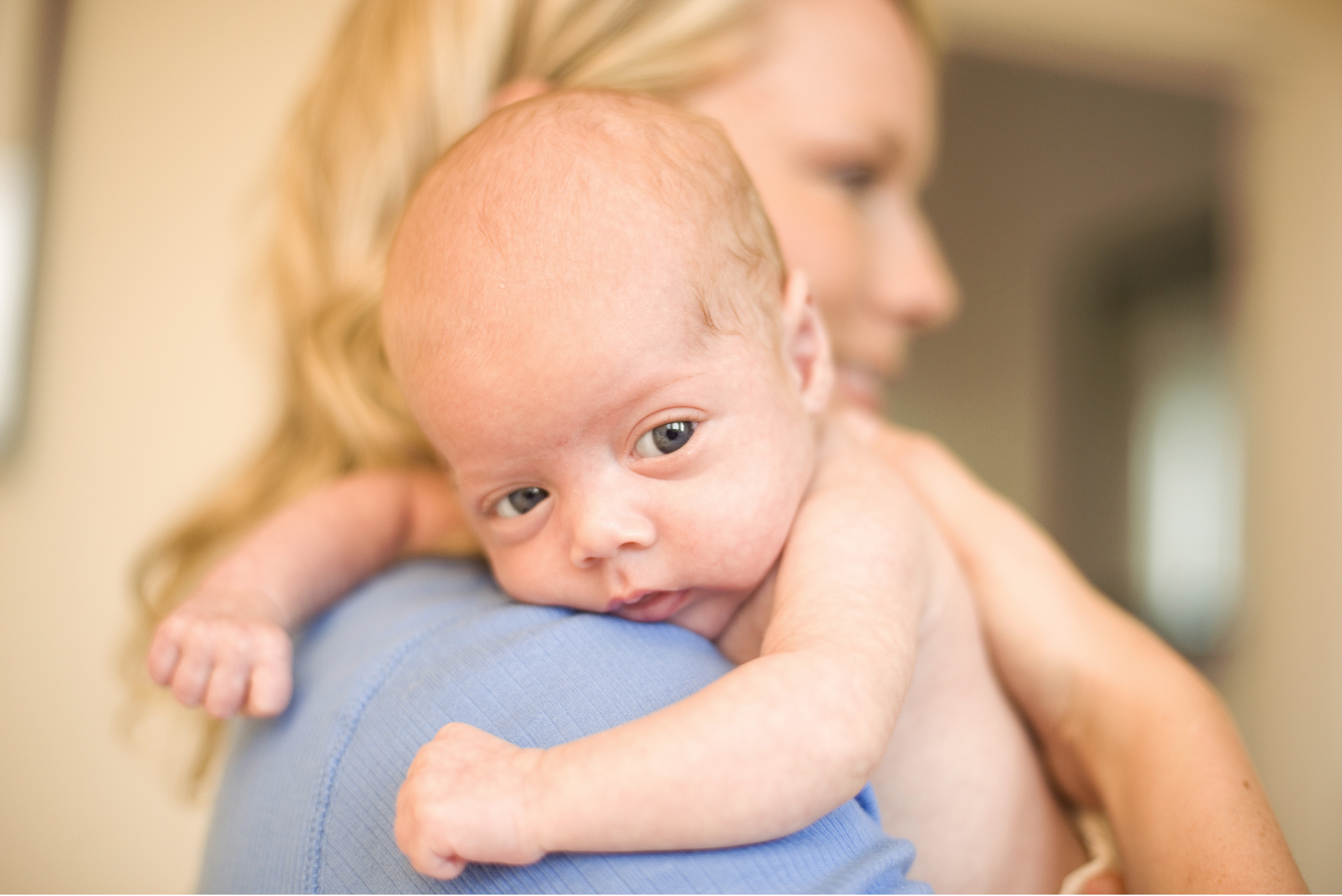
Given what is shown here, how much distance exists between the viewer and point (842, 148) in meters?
1.06

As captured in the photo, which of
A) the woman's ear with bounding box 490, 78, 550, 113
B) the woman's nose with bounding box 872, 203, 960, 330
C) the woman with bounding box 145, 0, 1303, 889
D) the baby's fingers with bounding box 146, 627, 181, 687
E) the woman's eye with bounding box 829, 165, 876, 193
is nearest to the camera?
the baby's fingers with bounding box 146, 627, 181, 687

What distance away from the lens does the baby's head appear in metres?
0.63

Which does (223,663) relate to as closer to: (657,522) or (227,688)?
(227,688)

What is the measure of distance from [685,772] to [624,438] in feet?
0.82

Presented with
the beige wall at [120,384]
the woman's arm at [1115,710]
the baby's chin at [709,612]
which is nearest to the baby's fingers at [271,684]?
the baby's chin at [709,612]

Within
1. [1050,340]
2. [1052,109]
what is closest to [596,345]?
[1050,340]

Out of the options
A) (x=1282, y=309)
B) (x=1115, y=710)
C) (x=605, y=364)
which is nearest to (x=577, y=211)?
(x=605, y=364)

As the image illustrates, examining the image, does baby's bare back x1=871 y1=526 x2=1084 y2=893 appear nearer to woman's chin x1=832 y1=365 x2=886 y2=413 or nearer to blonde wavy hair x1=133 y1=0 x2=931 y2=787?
woman's chin x1=832 y1=365 x2=886 y2=413

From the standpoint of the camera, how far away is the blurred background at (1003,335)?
6.33 ft

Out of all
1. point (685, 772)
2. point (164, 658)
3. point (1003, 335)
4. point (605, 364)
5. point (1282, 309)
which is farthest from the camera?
point (1003, 335)

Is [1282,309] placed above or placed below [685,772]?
above

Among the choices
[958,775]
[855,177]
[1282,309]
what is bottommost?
[958,775]

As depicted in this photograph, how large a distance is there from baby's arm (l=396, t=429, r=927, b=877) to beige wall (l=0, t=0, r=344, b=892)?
1.51m

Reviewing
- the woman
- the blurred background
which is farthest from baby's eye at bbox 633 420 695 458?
the blurred background
